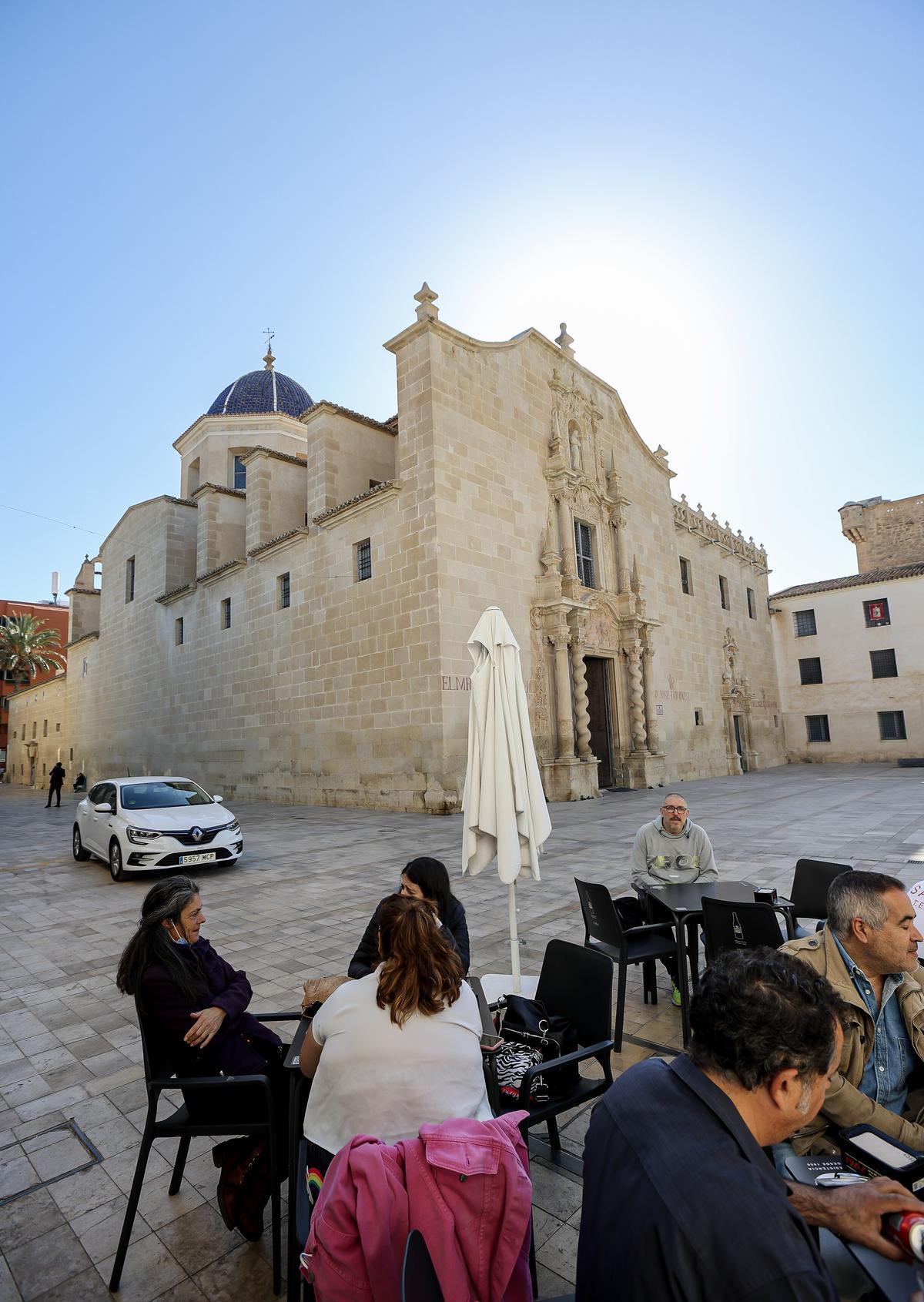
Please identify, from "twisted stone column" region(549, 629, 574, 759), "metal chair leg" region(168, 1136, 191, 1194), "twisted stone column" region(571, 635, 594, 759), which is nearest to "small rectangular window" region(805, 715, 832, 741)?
"twisted stone column" region(571, 635, 594, 759)

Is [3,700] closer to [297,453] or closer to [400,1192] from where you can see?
[297,453]

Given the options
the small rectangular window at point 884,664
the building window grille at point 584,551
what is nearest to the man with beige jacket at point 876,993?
the building window grille at point 584,551

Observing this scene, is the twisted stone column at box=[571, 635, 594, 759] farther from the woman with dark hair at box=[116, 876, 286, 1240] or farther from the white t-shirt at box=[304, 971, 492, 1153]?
the white t-shirt at box=[304, 971, 492, 1153]

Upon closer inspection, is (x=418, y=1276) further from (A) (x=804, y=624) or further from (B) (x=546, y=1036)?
(A) (x=804, y=624)

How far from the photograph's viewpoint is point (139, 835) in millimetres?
8430

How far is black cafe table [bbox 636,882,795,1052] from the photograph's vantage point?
12.3ft

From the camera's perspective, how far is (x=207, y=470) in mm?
26844

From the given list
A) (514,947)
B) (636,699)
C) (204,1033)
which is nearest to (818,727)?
(636,699)

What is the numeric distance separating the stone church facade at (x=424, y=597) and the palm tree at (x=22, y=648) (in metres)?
23.0

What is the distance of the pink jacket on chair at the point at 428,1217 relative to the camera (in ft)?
4.49

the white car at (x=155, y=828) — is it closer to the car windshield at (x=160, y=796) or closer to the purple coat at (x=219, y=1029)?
the car windshield at (x=160, y=796)

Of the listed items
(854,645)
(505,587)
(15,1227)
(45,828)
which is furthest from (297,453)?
(15,1227)

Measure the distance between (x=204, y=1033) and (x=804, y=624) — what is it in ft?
108

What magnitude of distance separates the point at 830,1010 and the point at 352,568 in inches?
597
